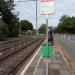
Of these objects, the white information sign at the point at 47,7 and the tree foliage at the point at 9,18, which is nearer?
the white information sign at the point at 47,7

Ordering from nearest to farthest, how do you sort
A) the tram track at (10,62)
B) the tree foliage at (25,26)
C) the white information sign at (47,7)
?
the white information sign at (47,7) < the tram track at (10,62) < the tree foliage at (25,26)

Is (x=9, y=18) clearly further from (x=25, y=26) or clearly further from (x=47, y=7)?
(x=25, y=26)

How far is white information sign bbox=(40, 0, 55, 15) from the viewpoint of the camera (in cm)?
1061

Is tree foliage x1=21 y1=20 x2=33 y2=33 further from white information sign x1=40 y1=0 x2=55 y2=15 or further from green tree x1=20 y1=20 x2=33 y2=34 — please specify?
white information sign x1=40 y1=0 x2=55 y2=15

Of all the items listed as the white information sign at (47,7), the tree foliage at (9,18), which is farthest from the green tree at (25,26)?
the white information sign at (47,7)

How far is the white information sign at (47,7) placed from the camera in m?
10.6

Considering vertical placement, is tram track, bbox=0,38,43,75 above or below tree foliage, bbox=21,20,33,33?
below

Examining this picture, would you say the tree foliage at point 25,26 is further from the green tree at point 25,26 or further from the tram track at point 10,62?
the tram track at point 10,62

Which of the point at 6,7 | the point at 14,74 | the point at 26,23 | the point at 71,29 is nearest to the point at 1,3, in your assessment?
the point at 6,7

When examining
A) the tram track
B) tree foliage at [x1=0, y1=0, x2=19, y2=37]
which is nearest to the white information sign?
the tram track

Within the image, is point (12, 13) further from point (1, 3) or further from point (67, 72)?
point (67, 72)

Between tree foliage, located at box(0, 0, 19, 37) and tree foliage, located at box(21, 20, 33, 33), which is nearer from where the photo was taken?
tree foliage, located at box(0, 0, 19, 37)

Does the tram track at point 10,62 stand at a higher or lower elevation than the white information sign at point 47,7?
lower

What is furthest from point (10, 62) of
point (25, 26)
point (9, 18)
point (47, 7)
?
point (25, 26)
